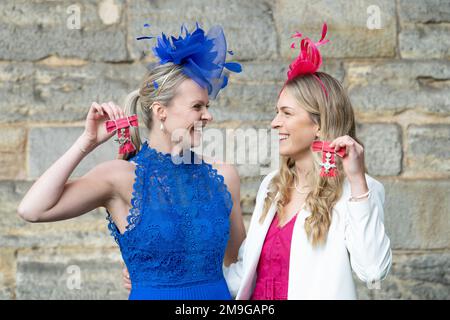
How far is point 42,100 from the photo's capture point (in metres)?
4.10

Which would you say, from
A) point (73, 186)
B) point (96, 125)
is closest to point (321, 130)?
point (96, 125)

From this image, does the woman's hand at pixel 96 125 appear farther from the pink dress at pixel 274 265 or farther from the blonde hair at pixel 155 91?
the pink dress at pixel 274 265

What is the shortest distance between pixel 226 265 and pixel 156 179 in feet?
1.91

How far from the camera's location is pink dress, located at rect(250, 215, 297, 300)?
9.15 feet

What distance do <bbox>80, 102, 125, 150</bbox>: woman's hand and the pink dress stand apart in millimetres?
763

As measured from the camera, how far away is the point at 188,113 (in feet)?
9.17

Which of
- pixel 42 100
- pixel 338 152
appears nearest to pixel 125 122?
pixel 338 152

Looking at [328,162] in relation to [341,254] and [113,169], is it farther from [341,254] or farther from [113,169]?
[113,169]

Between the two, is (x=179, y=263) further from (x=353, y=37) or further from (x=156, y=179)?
(x=353, y=37)

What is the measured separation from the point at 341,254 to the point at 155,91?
0.96 m

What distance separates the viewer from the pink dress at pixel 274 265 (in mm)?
2789

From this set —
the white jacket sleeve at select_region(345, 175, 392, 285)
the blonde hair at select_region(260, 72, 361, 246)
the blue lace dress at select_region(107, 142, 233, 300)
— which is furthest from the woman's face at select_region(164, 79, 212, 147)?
the white jacket sleeve at select_region(345, 175, 392, 285)

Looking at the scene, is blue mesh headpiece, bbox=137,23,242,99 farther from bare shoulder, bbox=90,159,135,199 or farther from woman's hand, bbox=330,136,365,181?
woman's hand, bbox=330,136,365,181

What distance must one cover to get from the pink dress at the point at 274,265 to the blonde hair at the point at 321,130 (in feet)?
0.31
